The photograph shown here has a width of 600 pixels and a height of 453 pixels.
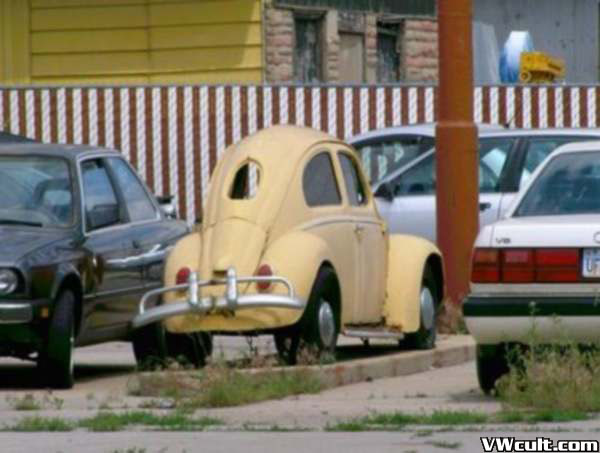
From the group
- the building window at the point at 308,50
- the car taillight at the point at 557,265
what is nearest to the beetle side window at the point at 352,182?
the car taillight at the point at 557,265

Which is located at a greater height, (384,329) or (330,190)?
(330,190)

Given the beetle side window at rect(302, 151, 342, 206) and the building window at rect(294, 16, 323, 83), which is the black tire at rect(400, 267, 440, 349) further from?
the building window at rect(294, 16, 323, 83)

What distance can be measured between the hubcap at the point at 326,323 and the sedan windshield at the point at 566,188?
65.3 inches

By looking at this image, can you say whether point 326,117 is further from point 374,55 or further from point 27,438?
point 27,438

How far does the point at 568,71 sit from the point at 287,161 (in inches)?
987

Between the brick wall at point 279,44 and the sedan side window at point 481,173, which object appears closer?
the sedan side window at point 481,173

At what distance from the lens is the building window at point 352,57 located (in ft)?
93.8

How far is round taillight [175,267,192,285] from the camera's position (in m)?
13.4

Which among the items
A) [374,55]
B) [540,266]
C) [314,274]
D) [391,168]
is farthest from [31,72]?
[540,266]

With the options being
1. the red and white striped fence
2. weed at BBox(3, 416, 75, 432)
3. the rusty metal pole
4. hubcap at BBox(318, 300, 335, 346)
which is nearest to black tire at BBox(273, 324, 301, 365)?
hubcap at BBox(318, 300, 335, 346)

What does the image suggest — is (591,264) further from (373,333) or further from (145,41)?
(145,41)

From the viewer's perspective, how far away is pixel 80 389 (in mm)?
13836

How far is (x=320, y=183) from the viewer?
47.6ft

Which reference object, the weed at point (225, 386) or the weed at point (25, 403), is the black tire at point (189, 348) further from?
the weed at point (25, 403)
